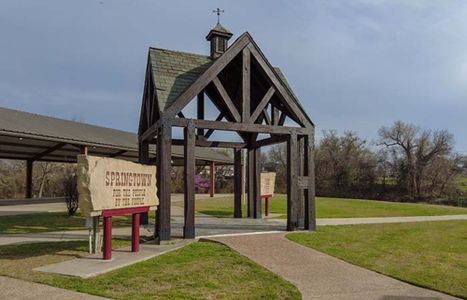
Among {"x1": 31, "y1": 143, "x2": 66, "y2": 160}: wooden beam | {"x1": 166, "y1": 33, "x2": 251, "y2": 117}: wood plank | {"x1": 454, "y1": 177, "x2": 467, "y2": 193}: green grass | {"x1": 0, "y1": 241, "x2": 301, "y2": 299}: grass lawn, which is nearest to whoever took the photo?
{"x1": 0, "y1": 241, "x2": 301, "y2": 299}: grass lawn

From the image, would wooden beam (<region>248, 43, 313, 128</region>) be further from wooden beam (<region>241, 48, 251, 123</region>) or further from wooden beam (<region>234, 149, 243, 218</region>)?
wooden beam (<region>234, 149, 243, 218</region>)

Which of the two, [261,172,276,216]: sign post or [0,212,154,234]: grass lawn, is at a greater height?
[261,172,276,216]: sign post

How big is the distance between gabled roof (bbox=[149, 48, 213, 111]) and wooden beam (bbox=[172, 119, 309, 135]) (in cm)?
58

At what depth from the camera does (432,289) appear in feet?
18.9

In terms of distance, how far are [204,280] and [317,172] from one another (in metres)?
40.7

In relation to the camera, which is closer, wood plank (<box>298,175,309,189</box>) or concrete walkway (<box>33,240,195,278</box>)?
concrete walkway (<box>33,240,195,278</box>)

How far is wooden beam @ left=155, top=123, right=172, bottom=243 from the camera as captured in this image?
9.34m

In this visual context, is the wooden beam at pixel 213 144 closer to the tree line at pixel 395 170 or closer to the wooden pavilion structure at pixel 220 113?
the wooden pavilion structure at pixel 220 113

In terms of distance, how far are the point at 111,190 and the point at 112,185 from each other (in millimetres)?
97

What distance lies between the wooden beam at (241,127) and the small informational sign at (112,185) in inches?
59.3

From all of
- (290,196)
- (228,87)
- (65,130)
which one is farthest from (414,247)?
(65,130)

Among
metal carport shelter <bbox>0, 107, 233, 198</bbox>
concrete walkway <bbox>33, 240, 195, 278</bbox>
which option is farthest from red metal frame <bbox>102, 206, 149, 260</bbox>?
metal carport shelter <bbox>0, 107, 233, 198</bbox>

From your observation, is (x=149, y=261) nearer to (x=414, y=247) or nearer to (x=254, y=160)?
(x=414, y=247)

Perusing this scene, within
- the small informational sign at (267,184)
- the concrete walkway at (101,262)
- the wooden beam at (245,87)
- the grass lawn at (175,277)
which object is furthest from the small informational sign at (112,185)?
the small informational sign at (267,184)
